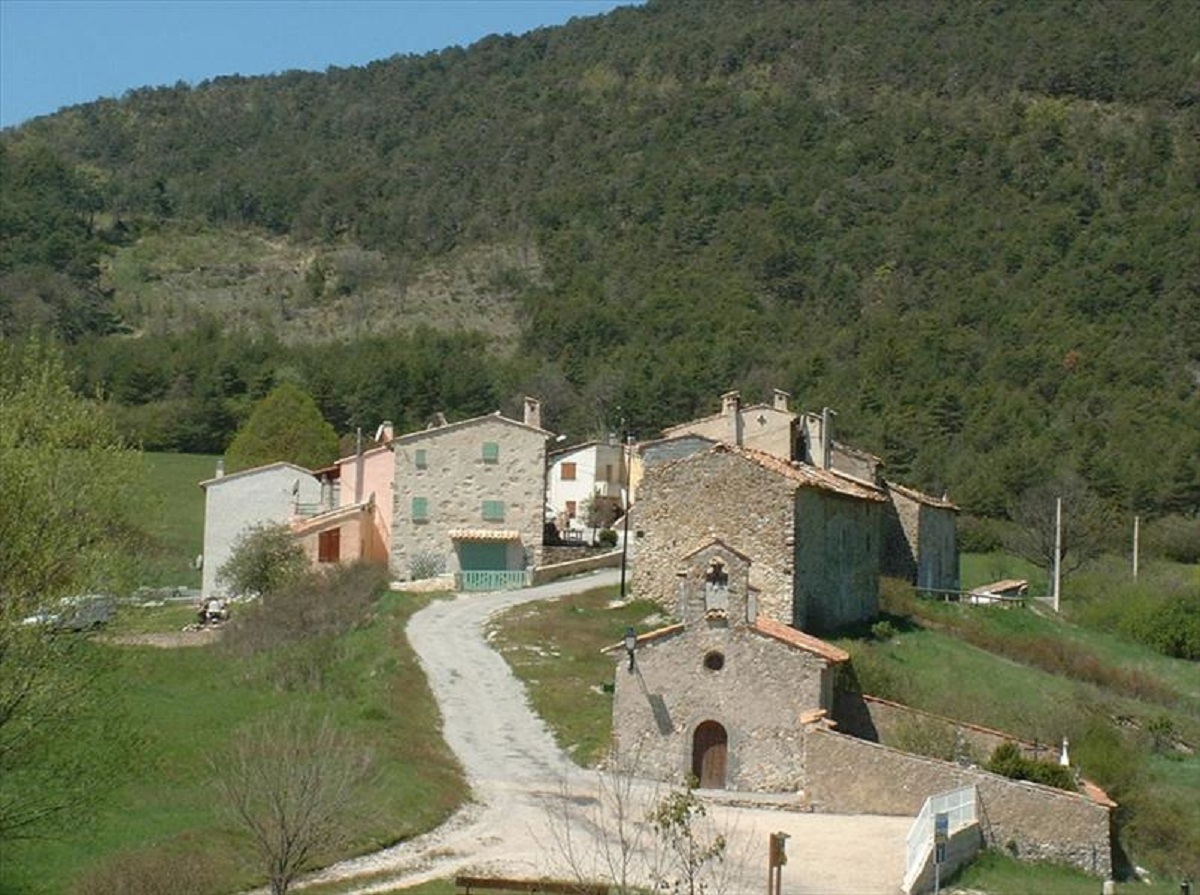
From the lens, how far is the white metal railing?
25812 millimetres

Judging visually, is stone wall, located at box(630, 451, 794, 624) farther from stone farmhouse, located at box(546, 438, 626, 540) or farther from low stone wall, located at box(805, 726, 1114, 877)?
stone farmhouse, located at box(546, 438, 626, 540)

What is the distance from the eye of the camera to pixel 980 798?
94.8 ft

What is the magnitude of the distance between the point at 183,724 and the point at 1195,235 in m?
103

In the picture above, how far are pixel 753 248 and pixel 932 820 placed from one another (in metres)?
112

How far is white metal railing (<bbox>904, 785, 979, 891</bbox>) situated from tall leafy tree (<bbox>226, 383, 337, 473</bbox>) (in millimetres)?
48400

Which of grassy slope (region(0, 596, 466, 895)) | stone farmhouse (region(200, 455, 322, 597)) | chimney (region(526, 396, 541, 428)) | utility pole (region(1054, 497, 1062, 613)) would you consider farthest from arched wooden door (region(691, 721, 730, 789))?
utility pole (region(1054, 497, 1062, 613))

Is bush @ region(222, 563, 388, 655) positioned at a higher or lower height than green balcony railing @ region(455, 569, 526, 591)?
lower

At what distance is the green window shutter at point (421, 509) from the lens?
172ft

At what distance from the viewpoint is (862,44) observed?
177m

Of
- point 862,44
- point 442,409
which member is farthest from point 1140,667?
point 862,44

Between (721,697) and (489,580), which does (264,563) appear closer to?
(489,580)

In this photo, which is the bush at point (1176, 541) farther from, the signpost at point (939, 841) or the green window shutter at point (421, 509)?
the signpost at point (939, 841)

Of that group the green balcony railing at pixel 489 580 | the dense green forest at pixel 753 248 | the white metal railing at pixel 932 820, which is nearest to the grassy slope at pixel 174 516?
the dense green forest at pixel 753 248

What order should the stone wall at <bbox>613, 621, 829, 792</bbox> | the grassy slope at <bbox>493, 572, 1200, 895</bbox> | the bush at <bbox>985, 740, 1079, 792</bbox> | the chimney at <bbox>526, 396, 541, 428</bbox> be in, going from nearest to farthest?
1. the bush at <bbox>985, 740, 1079, 792</bbox>
2. the stone wall at <bbox>613, 621, 829, 792</bbox>
3. the grassy slope at <bbox>493, 572, 1200, 895</bbox>
4. the chimney at <bbox>526, 396, 541, 428</bbox>
